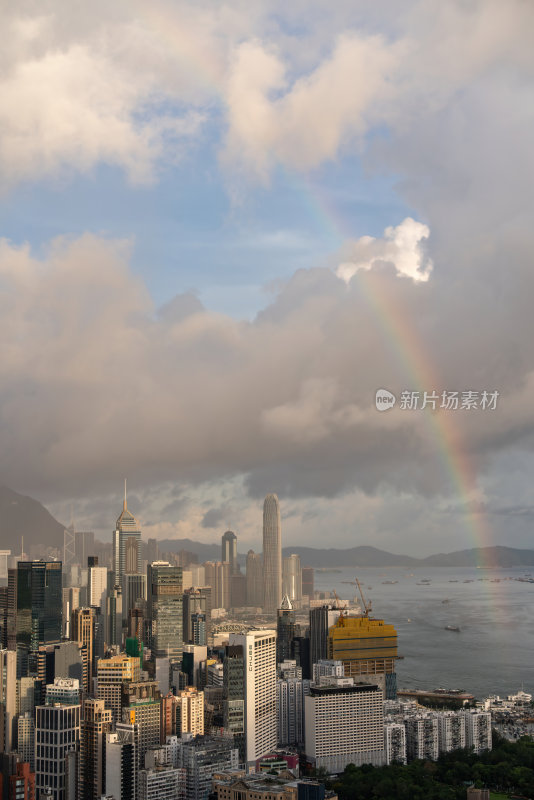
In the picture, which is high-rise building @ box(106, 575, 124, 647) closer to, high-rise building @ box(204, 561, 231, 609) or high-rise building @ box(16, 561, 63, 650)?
high-rise building @ box(16, 561, 63, 650)

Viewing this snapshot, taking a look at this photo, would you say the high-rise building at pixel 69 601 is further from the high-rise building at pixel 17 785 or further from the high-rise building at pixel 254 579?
the high-rise building at pixel 17 785

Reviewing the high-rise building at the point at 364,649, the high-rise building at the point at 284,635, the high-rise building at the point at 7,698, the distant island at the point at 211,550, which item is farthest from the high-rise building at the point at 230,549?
the high-rise building at the point at 7,698

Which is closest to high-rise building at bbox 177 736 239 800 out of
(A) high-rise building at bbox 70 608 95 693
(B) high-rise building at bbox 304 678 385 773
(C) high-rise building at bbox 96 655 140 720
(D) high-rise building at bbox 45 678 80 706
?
(B) high-rise building at bbox 304 678 385 773

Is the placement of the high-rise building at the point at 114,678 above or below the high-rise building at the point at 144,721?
above

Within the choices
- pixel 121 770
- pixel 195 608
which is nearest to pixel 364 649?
pixel 121 770

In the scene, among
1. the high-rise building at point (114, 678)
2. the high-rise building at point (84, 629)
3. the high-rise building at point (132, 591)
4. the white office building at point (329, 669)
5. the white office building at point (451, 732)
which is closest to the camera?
the white office building at point (451, 732)

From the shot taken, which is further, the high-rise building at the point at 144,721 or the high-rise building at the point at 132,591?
the high-rise building at the point at 132,591

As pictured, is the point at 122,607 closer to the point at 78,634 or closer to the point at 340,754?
the point at 78,634

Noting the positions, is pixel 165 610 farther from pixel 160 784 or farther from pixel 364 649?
pixel 160 784
